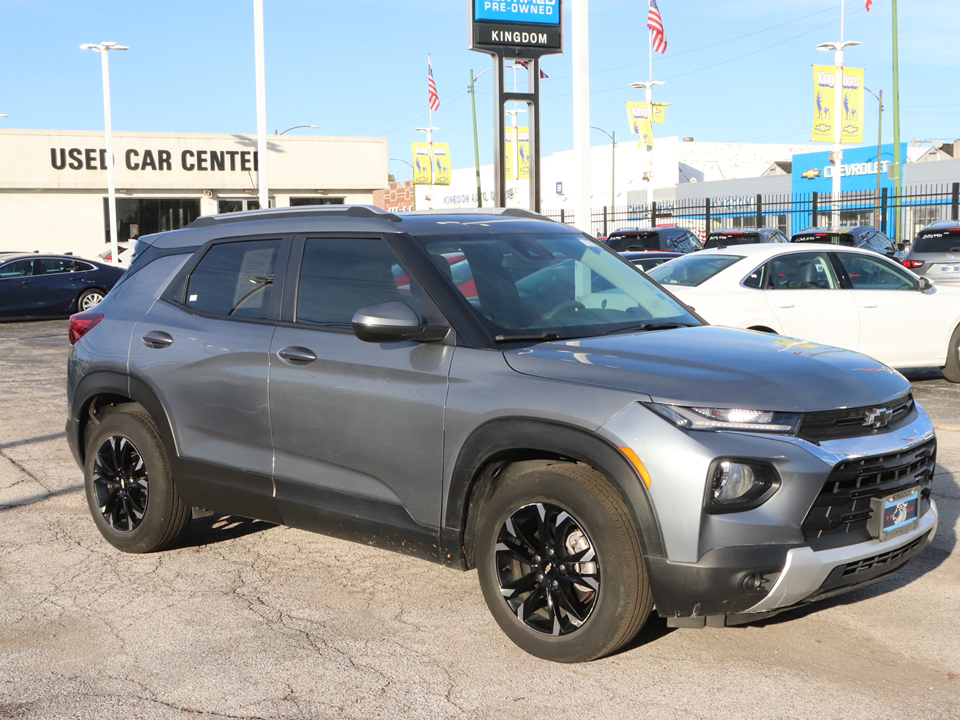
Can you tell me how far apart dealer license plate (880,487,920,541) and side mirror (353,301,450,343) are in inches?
73.2

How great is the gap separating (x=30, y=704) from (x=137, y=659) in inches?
19.4

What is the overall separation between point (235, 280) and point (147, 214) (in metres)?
38.9

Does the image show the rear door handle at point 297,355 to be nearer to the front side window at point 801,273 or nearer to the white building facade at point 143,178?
the front side window at point 801,273

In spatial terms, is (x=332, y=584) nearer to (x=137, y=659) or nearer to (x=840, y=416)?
(x=137, y=659)

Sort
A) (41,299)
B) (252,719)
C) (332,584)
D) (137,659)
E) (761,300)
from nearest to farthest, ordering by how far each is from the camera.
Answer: (252,719) → (137,659) → (332,584) → (761,300) → (41,299)

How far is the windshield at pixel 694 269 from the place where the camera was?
36.3 ft

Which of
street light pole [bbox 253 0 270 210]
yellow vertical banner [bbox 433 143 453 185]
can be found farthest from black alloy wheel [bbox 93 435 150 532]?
yellow vertical banner [bbox 433 143 453 185]

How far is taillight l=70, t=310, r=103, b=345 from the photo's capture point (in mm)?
5990

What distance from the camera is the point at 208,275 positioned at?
18.1 ft

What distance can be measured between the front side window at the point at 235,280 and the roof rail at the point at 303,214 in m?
0.17

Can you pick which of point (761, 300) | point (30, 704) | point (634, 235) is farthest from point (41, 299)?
point (30, 704)

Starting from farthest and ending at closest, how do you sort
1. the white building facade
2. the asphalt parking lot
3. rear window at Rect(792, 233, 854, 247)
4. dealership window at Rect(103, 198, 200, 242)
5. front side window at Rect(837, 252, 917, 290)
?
dealership window at Rect(103, 198, 200, 242) < the white building facade < rear window at Rect(792, 233, 854, 247) < front side window at Rect(837, 252, 917, 290) < the asphalt parking lot

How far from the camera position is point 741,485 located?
370cm

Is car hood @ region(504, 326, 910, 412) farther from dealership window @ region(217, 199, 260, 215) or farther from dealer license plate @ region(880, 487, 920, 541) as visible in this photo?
dealership window @ region(217, 199, 260, 215)
